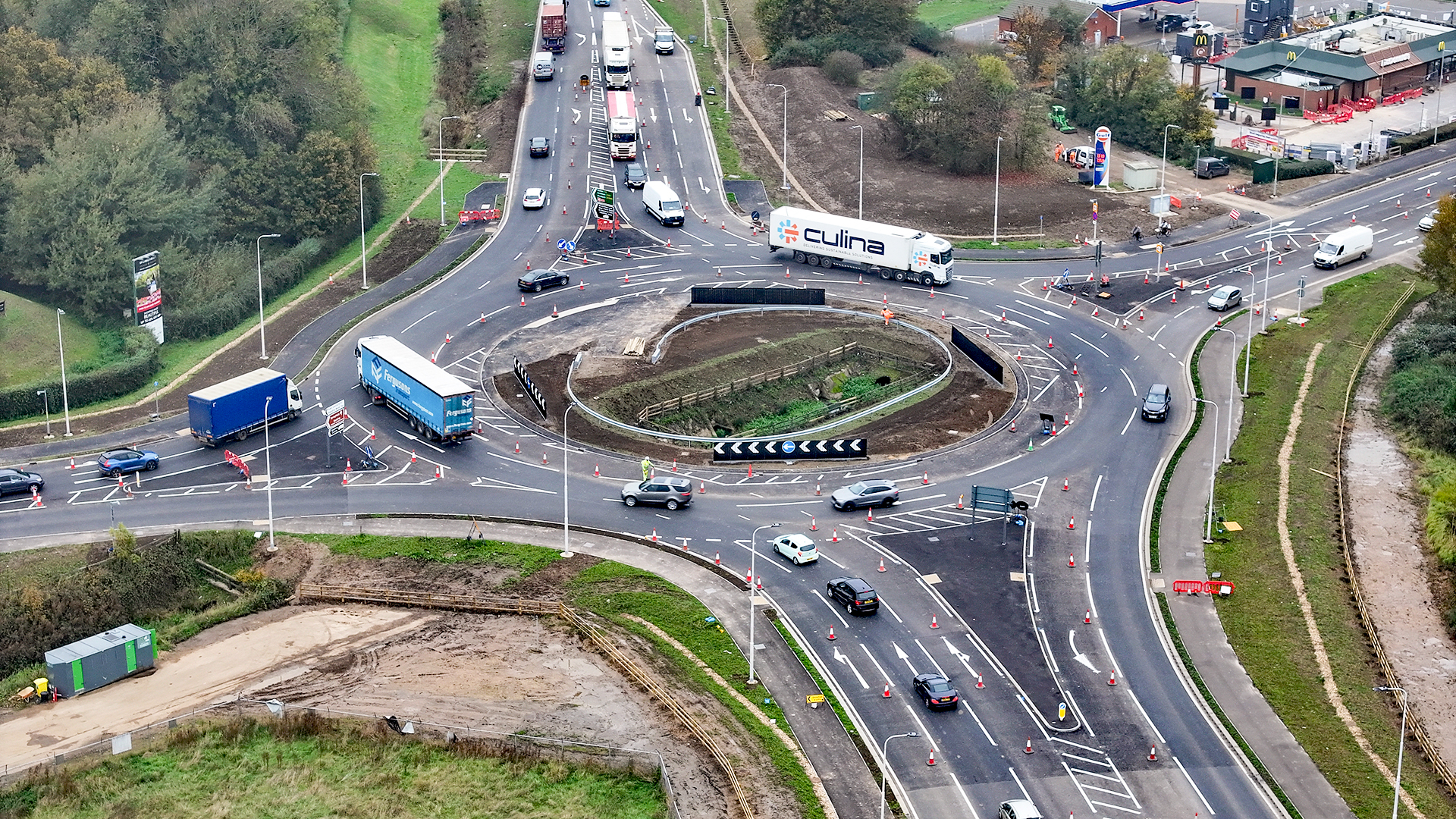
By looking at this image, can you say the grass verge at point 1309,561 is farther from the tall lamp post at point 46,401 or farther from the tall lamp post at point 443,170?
the tall lamp post at point 46,401

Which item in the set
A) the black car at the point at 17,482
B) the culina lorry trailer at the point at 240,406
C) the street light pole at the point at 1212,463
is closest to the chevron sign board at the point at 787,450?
the street light pole at the point at 1212,463

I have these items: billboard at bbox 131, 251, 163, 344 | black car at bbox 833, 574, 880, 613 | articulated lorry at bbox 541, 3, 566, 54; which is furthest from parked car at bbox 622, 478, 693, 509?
articulated lorry at bbox 541, 3, 566, 54

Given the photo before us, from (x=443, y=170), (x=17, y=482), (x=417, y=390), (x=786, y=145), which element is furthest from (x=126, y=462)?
(x=786, y=145)

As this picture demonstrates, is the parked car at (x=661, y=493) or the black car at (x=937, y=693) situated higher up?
the parked car at (x=661, y=493)

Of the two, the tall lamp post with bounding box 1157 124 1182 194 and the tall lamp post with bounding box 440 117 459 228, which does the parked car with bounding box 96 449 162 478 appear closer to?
the tall lamp post with bounding box 440 117 459 228

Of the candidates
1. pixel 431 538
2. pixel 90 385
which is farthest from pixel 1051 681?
pixel 90 385

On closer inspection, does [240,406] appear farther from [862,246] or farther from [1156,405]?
[1156,405]
